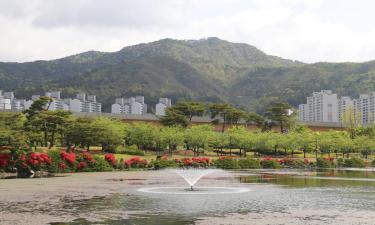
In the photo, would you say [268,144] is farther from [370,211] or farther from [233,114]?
[370,211]

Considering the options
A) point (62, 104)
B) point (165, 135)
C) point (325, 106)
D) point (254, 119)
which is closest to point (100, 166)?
point (165, 135)

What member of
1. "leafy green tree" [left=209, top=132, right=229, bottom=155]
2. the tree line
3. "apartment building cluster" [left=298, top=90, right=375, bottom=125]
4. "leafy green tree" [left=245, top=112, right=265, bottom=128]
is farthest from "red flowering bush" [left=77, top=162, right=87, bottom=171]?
"apartment building cluster" [left=298, top=90, right=375, bottom=125]

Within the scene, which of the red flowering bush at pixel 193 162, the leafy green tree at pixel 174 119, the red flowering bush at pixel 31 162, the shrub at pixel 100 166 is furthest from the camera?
the leafy green tree at pixel 174 119

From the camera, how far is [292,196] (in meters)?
25.3

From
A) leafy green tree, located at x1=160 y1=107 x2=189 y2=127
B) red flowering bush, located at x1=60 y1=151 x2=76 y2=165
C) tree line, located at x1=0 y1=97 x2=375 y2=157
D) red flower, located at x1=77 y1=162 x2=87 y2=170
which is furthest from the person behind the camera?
leafy green tree, located at x1=160 y1=107 x2=189 y2=127

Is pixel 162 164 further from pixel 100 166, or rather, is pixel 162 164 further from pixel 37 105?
pixel 37 105

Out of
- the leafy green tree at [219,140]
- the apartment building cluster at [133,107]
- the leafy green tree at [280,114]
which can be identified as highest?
the apartment building cluster at [133,107]

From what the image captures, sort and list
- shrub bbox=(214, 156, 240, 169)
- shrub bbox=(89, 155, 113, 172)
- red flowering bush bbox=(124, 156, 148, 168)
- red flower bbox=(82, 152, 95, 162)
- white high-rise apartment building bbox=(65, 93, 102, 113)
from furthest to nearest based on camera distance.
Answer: white high-rise apartment building bbox=(65, 93, 102, 113) < shrub bbox=(214, 156, 240, 169) < red flowering bush bbox=(124, 156, 148, 168) < shrub bbox=(89, 155, 113, 172) < red flower bbox=(82, 152, 95, 162)

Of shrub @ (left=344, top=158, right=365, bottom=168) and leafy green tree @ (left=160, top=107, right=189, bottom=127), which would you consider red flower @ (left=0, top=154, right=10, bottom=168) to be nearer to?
shrub @ (left=344, top=158, right=365, bottom=168)

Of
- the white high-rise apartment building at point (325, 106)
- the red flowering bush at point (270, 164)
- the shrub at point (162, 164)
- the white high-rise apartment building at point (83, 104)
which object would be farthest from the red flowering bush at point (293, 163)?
the white high-rise apartment building at point (325, 106)

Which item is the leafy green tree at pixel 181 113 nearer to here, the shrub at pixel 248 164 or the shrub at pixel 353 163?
the shrub at pixel 248 164

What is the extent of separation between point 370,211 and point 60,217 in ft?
38.1

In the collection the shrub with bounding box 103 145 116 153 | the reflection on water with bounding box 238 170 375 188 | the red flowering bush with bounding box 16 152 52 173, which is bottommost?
the reflection on water with bounding box 238 170 375 188

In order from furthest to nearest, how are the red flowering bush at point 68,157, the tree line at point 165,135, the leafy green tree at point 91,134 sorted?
the tree line at point 165,135 < the leafy green tree at point 91,134 < the red flowering bush at point 68,157
